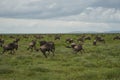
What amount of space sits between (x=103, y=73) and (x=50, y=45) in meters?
12.5

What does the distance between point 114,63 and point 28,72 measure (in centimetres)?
779

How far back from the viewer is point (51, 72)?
742 inches

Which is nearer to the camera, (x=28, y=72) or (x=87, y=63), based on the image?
(x=28, y=72)

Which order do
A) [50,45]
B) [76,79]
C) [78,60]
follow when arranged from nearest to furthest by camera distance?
1. [76,79]
2. [78,60]
3. [50,45]

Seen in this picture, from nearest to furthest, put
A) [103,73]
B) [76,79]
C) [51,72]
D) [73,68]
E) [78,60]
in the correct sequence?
[76,79] → [103,73] → [51,72] → [73,68] → [78,60]

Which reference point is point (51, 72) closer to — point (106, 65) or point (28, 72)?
point (28, 72)

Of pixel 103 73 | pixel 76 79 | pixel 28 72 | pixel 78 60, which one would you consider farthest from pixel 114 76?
pixel 78 60

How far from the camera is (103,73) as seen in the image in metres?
17.4

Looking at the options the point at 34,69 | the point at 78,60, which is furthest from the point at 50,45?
the point at 34,69

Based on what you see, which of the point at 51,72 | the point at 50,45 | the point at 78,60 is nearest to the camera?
the point at 51,72

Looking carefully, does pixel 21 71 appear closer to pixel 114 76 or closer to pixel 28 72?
pixel 28 72

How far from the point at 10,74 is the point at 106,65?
25.5 feet

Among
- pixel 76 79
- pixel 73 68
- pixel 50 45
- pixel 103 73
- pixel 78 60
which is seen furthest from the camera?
pixel 50 45

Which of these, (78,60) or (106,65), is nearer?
(106,65)
